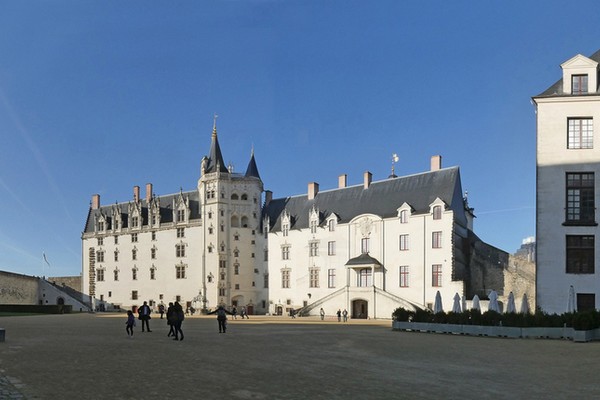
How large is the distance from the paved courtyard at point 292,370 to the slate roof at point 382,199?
98.4 feet

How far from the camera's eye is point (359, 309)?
172 ft

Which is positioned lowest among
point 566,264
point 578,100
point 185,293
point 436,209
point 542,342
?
point 185,293

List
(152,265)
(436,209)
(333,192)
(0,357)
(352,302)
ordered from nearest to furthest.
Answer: (0,357), (436,209), (352,302), (333,192), (152,265)

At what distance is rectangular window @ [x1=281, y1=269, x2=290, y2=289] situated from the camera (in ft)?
197

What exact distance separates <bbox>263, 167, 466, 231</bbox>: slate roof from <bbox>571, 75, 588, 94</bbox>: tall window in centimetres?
1778

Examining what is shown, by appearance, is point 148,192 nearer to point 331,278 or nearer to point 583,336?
point 331,278

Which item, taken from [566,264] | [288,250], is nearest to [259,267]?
[288,250]

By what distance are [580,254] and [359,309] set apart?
25.1 m

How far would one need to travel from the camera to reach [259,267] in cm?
6425

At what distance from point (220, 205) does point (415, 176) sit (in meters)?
22.5

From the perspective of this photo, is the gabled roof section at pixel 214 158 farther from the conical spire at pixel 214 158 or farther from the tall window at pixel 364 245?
the tall window at pixel 364 245

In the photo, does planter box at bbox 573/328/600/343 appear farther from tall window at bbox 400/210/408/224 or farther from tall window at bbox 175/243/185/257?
tall window at bbox 175/243/185/257

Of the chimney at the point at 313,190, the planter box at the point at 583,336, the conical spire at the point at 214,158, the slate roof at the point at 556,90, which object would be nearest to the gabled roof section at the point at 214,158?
the conical spire at the point at 214,158

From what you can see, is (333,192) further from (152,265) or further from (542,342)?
(542,342)
